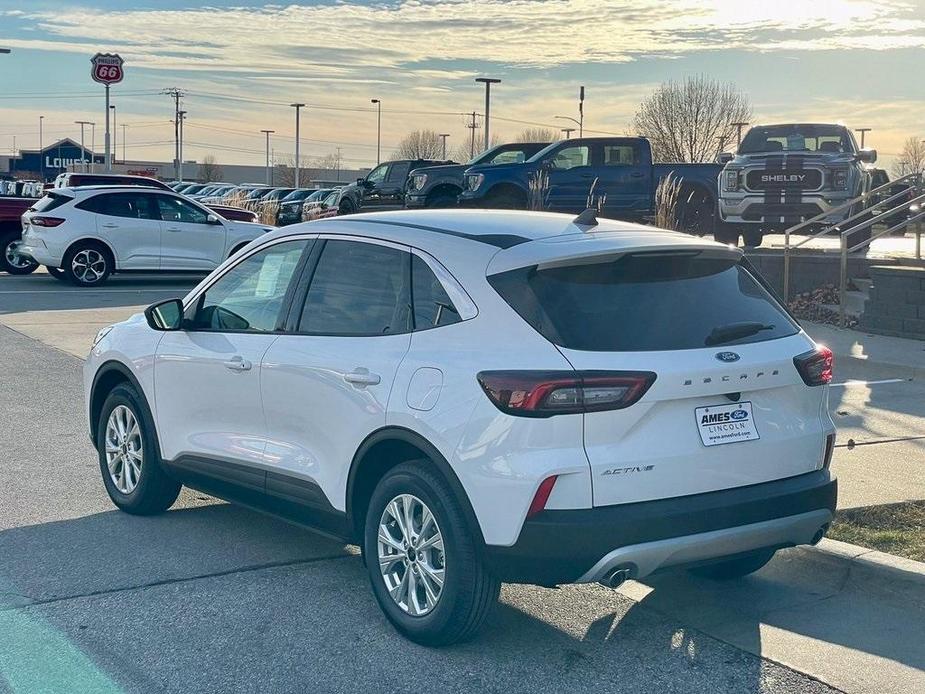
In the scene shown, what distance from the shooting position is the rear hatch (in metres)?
4.35

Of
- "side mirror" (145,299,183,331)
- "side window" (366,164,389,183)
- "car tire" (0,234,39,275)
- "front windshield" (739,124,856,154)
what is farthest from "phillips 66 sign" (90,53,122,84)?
"side mirror" (145,299,183,331)

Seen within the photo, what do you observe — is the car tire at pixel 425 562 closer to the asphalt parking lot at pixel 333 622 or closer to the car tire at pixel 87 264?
the asphalt parking lot at pixel 333 622

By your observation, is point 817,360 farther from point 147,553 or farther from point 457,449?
point 147,553

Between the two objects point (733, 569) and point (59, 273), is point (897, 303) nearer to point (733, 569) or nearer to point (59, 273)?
point (733, 569)

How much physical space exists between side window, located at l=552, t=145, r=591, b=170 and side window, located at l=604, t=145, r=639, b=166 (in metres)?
0.37

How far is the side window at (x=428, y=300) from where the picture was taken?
479 cm

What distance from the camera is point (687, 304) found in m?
4.74

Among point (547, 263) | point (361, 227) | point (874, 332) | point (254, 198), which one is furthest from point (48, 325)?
point (254, 198)

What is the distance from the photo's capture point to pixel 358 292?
531 cm

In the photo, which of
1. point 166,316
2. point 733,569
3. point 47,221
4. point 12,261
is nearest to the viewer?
point 733,569

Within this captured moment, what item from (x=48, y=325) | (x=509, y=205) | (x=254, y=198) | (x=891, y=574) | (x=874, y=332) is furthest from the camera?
(x=254, y=198)

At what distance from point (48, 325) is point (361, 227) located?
11.6 meters

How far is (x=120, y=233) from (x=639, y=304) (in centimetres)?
1825

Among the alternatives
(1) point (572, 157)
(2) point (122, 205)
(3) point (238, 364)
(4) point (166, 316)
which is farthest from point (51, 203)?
(3) point (238, 364)
